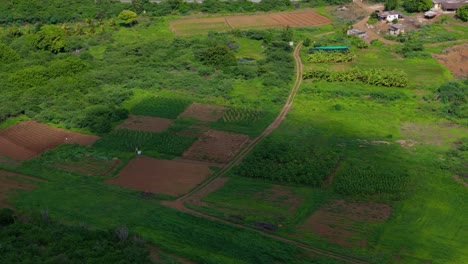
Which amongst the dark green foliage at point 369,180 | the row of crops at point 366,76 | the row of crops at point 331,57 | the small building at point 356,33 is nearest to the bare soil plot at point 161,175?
the dark green foliage at point 369,180

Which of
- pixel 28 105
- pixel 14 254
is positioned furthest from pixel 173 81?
pixel 14 254

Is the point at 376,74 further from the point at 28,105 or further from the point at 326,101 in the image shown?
the point at 28,105

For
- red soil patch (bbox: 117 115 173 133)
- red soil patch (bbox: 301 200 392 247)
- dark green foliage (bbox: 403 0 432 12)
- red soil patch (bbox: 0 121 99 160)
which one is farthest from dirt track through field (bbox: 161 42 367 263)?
dark green foliage (bbox: 403 0 432 12)

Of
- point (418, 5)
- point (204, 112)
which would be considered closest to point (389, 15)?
point (418, 5)

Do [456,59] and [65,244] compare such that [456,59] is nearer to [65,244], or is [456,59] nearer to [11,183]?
[11,183]

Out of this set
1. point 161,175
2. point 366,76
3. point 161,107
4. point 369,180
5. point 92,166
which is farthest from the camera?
point 366,76

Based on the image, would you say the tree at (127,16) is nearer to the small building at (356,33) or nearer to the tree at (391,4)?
the small building at (356,33)

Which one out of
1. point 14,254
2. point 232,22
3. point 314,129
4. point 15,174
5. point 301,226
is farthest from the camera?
point 232,22

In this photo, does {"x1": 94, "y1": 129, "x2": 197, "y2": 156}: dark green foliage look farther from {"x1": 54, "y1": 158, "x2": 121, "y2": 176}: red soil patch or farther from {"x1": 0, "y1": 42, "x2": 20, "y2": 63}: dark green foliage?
{"x1": 0, "y1": 42, "x2": 20, "y2": 63}: dark green foliage
